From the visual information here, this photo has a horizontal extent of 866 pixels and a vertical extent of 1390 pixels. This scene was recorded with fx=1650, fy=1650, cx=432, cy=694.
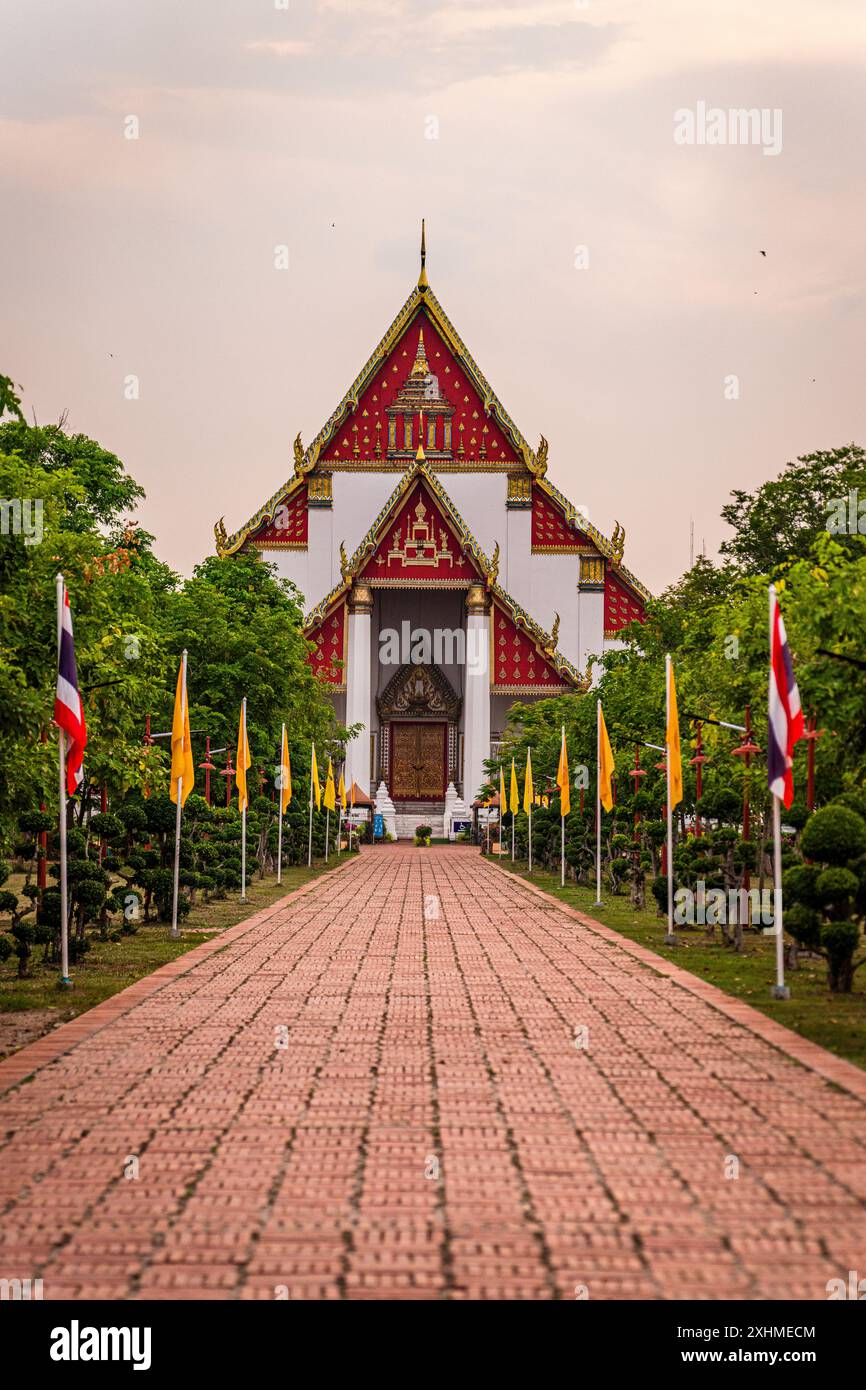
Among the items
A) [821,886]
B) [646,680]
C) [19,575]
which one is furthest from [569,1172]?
[646,680]

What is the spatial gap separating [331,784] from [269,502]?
28896mm

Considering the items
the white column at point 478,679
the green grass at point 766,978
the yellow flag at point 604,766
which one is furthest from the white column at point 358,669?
the green grass at point 766,978

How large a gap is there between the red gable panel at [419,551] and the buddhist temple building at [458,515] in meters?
1.53

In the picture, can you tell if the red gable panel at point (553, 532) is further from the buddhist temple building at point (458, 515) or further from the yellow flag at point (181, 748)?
the yellow flag at point (181, 748)

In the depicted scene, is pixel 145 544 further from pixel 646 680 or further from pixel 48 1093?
pixel 48 1093

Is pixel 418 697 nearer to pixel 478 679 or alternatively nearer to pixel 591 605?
pixel 478 679

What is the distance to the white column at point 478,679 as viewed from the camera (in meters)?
64.6

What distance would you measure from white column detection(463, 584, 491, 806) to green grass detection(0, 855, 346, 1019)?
38.5m

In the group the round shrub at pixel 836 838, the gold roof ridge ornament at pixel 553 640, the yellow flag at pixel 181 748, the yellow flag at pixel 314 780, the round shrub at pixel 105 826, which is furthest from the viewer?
the gold roof ridge ornament at pixel 553 640

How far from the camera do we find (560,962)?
56.8 feet

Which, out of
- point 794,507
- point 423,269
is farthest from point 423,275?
point 794,507

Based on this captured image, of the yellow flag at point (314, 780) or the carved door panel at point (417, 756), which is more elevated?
the carved door panel at point (417, 756)

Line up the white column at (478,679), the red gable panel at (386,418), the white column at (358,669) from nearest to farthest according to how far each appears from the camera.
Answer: the white column at (478,679), the white column at (358,669), the red gable panel at (386,418)

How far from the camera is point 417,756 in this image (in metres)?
68.8
